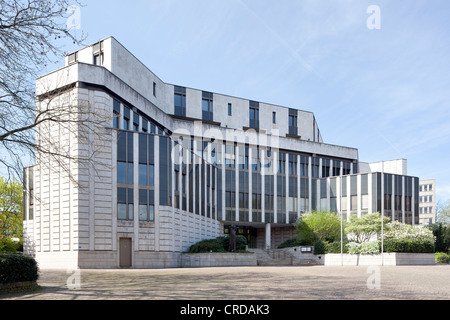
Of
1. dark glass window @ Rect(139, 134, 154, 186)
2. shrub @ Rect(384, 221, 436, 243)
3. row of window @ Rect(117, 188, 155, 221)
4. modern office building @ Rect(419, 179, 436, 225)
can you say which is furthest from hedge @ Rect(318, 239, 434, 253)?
modern office building @ Rect(419, 179, 436, 225)

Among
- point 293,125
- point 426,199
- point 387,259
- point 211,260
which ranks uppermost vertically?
point 293,125

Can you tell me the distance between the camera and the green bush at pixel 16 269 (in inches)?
530

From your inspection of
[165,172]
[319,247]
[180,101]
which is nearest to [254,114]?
[180,101]

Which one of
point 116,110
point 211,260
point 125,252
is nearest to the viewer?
point 125,252

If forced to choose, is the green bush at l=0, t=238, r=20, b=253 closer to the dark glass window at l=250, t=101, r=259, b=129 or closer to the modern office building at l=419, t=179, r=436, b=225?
the dark glass window at l=250, t=101, r=259, b=129

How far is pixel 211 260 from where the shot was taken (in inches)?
1400

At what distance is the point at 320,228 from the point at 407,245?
34.5 feet

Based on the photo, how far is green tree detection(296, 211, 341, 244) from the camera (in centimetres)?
4666

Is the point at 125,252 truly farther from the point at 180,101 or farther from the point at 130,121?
the point at 180,101

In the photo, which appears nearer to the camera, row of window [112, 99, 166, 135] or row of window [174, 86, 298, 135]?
row of window [112, 99, 166, 135]

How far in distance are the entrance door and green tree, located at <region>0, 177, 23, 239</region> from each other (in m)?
15.5

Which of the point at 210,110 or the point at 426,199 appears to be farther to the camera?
the point at 426,199

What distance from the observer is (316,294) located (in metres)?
12.8

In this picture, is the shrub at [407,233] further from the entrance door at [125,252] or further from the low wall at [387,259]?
the entrance door at [125,252]
